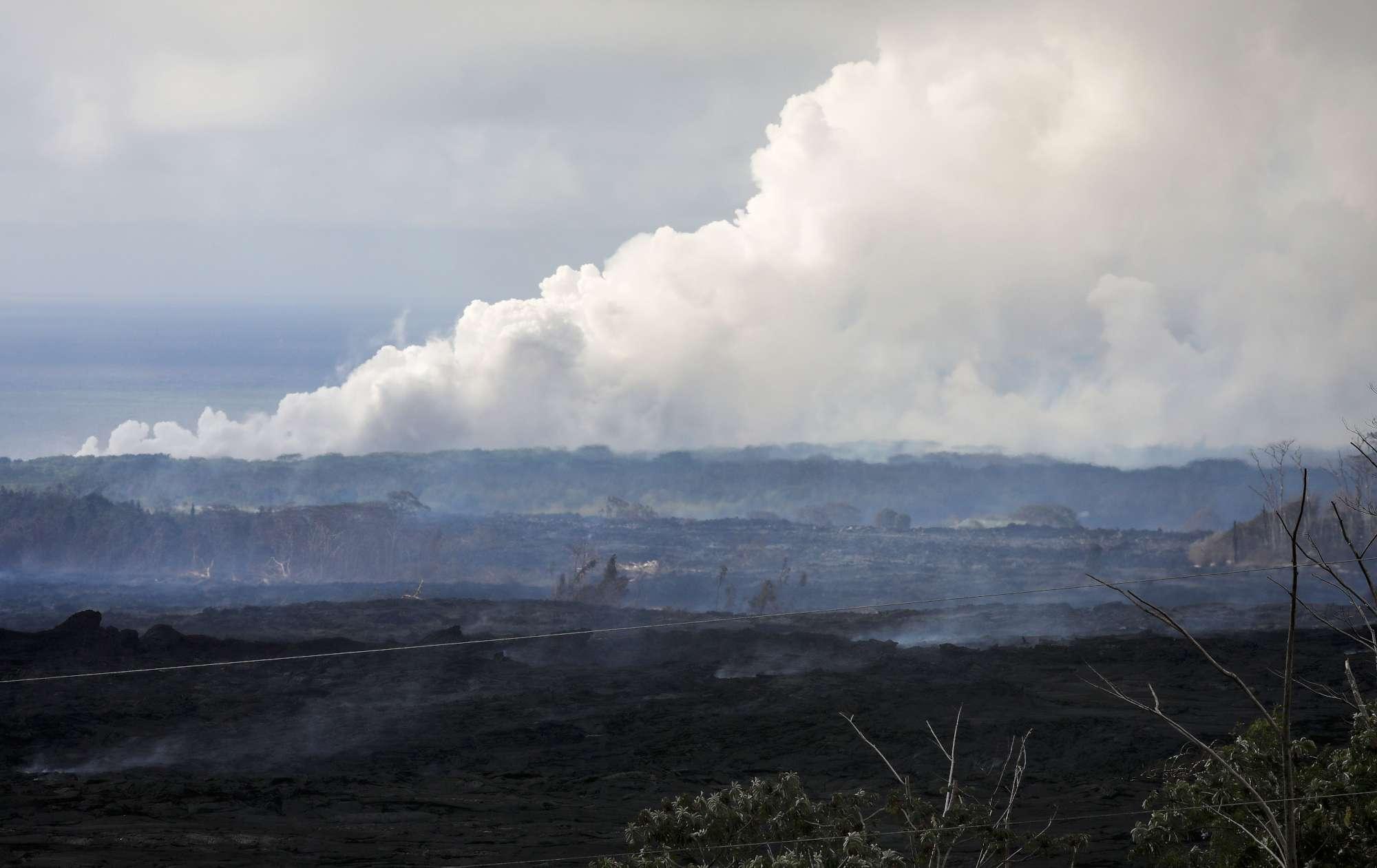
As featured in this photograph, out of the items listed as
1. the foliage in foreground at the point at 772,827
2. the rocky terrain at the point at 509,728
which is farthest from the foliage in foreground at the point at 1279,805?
the rocky terrain at the point at 509,728

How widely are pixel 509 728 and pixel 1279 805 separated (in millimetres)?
40815

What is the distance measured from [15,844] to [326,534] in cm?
8607

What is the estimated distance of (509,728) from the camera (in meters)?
53.2

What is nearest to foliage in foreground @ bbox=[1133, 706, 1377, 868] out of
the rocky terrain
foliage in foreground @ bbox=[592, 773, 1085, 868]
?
foliage in foreground @ bbox=[592, 773, 1085, 868]

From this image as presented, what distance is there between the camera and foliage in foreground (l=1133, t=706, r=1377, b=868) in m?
15.2

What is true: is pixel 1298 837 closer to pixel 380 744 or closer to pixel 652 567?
pixel 380 744

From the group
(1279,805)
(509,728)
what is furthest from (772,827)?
(509,728)

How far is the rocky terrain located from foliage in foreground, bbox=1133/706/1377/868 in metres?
14.1

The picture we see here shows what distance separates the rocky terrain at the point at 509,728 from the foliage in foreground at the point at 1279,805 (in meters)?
14.1

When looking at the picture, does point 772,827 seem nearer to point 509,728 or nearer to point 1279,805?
point 1279,805

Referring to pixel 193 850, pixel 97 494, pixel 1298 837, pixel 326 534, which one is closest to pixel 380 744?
pixel 193 850

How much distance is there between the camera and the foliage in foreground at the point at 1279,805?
1518 cm

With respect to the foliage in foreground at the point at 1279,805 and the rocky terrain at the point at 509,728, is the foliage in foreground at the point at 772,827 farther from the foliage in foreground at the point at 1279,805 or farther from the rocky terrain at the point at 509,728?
the rocky terrain at the point at 509,728

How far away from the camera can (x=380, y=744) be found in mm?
51156
